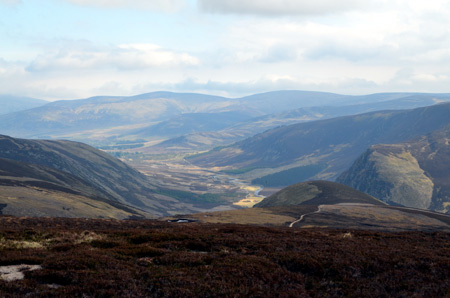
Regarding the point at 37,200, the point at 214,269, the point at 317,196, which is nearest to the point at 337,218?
the point at 317,196

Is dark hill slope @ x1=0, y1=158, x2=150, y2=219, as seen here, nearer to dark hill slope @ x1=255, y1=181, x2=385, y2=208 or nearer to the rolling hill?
the rolling hill

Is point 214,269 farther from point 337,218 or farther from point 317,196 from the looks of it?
point 317,196

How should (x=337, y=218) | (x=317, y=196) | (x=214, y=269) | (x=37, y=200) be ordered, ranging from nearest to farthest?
(x=214, y=269) → (x=337, y=218) → (x=37, y=200) → (x=317, y=196)

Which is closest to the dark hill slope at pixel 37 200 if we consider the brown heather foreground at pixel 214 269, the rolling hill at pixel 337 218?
the rolling hill at pixel 337 218

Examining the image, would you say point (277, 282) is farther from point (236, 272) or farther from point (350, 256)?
point (350, 256)

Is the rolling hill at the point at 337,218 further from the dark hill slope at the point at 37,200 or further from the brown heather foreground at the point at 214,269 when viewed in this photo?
the brown heather foreground at the point at 214,269

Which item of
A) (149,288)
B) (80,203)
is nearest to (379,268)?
(149,288)
